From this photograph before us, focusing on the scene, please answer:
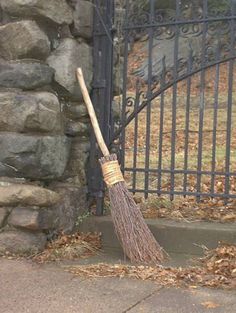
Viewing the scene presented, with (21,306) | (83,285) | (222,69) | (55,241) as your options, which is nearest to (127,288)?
(83,285)

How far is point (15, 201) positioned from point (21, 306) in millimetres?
1125

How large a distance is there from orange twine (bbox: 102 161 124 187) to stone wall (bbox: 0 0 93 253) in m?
0.44

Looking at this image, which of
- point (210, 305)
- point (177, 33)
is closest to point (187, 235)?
point (210, 305)

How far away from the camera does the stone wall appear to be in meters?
4.21

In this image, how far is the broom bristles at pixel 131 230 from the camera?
4.10 meters

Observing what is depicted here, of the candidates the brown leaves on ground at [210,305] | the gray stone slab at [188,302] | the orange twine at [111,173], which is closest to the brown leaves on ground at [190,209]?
the orange twine at [111,173]

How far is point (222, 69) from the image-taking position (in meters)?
12.1

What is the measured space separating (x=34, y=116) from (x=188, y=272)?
5.30ft

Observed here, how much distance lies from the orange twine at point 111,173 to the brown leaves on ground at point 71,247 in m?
0.60

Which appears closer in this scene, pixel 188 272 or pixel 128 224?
pixel 188 272

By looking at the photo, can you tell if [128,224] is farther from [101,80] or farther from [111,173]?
→ [101,80]

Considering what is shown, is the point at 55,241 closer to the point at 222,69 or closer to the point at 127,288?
the point at 127,288

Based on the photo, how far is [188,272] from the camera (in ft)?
12.6

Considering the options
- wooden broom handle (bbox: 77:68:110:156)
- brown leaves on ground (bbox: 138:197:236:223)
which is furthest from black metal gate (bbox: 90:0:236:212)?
wooden broom handle (bbox: 77:68:110:156)
